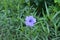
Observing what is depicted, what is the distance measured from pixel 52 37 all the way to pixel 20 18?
0.57 metres

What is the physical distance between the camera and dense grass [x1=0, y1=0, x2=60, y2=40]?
3.11 m

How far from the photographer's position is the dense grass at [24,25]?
3109mm

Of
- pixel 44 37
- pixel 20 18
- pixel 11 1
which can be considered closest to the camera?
pixel 44 37

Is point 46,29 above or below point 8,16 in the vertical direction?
below

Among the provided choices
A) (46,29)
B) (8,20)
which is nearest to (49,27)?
(46,29)

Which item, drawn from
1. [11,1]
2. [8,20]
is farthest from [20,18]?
[11,1]

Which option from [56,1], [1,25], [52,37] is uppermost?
→ [56,1]

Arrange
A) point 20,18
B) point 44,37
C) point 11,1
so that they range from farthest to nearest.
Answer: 1. point 11,1
2. point 20,18
3. point 44,37

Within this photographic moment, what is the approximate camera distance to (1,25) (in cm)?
331

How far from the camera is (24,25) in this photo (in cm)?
328

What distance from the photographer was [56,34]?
122 inches

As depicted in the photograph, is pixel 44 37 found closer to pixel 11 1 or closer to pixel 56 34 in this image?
pixel 56 34

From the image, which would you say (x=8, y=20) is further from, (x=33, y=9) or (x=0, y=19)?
(x=33, y=9)

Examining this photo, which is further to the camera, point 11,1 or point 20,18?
point 11,1
